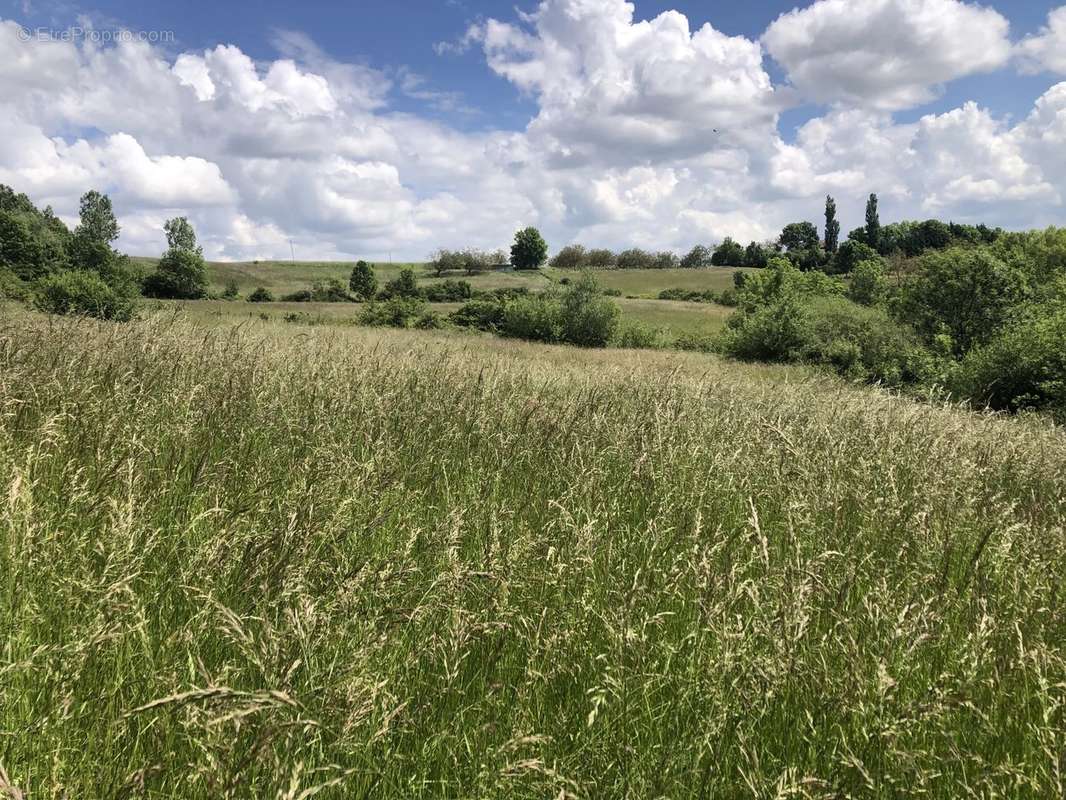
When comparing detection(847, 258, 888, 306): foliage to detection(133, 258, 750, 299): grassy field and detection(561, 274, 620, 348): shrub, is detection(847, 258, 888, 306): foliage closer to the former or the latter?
detection(133, 258, 750, 299): grassy field

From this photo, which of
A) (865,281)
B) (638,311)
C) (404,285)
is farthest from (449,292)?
(865,281)

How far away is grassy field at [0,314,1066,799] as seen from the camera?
5.43ft

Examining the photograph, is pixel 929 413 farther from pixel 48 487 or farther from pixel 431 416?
pixel 48 487

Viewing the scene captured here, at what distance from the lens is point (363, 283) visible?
83.1m

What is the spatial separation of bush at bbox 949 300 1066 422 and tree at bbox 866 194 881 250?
393 feet

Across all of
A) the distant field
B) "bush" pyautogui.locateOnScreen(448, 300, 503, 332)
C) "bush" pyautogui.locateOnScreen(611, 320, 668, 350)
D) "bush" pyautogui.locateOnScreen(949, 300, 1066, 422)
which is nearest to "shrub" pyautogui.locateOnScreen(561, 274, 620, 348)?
"bush" pyautogui.locateOnScreen(611, 320, 668, 350)

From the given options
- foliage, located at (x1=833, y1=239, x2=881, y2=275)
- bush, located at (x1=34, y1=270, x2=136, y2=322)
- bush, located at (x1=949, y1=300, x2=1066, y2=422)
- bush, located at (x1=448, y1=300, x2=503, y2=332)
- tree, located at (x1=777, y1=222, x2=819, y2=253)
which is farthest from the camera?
tree, located at (x1=777, y1=222, x2=819, y2=253)

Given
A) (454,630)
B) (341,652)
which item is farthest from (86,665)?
(454,630)

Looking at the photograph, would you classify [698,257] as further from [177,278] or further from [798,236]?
[177,278]

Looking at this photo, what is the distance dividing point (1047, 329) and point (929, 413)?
15.1 meters

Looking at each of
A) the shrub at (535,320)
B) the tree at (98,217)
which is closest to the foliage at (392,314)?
the shrub at (535,320)

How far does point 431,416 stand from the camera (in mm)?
5035

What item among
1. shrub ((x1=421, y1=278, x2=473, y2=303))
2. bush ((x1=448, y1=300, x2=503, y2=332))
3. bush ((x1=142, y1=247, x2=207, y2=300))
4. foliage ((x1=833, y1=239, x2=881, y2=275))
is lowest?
bush ((x1=448, y1=300, x2=503, y2=332))

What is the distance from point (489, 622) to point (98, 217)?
123313 millimetres
